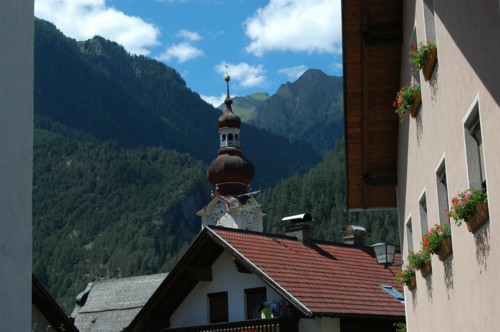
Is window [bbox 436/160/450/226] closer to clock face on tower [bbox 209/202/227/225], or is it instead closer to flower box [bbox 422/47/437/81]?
flower box [bbox 422/47/437/81]

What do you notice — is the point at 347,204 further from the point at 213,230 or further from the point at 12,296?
the point at 12,296

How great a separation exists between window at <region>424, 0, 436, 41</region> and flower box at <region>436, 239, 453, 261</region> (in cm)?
248

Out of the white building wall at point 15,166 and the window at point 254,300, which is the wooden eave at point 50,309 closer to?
the window at point 254,300

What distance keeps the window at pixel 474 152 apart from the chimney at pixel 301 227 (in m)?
16.3

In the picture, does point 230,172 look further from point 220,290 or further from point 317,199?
point 220,290

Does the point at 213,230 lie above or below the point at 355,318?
above

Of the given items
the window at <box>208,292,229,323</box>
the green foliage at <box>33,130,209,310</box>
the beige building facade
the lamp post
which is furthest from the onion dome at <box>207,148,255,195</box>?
the green foliage at <box>33,130,209,310</box>

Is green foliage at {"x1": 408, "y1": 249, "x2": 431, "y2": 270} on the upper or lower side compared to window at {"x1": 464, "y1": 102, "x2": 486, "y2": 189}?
lower

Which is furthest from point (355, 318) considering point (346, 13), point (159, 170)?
point (159, 170)

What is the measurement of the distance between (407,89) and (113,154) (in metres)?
175

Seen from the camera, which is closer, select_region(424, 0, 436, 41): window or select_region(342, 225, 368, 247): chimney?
select_region(424, 0, 436, 41): window

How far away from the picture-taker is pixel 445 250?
1042 cm

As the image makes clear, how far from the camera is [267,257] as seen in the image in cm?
2270

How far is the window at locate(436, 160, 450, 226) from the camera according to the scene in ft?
36.0
